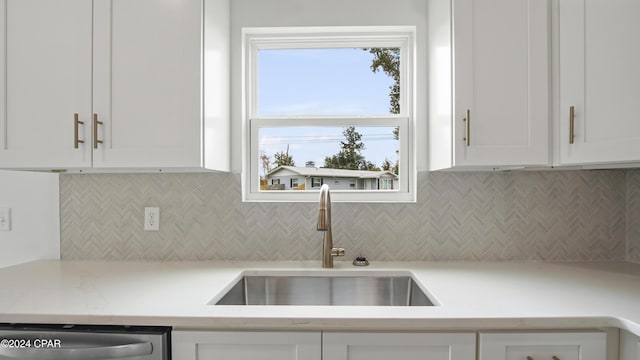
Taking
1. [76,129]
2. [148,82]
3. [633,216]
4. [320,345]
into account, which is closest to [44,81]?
[76,129]

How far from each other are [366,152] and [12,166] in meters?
1.54

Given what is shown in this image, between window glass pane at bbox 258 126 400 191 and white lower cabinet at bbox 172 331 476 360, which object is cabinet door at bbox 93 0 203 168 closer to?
window glass pane at bbox 258 126 400 191

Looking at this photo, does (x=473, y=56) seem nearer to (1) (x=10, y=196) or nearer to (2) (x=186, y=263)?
(2) (x=186, y=263)

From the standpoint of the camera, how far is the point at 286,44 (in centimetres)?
194

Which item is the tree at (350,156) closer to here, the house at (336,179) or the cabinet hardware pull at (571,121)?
the house at (336,179)

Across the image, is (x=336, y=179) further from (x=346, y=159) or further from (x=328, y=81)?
(x=328, y=81)


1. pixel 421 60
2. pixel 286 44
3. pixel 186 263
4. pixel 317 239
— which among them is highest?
pixel 286 44

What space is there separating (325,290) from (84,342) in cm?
90

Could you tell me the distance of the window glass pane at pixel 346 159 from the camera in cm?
191

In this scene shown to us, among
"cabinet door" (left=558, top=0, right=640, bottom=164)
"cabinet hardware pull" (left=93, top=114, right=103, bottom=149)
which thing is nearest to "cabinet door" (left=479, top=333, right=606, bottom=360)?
"cabinet door" (left=558, top=0, right=640, bottom=164)

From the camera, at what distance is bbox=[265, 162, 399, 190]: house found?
191 cm

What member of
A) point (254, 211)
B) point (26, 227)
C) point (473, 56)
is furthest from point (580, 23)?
point (26, 227)

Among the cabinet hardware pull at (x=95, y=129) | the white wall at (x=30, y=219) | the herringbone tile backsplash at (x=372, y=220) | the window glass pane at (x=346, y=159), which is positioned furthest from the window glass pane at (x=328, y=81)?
the white wall at (x=30, y=219)

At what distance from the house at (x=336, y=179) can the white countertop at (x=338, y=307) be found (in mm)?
432
